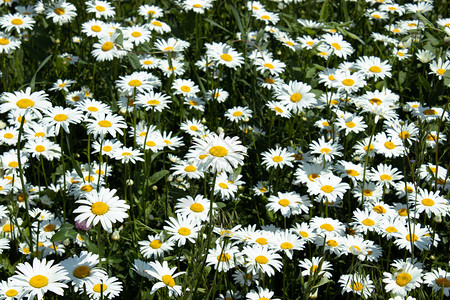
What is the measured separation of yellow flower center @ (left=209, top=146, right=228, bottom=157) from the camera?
236 centimetres

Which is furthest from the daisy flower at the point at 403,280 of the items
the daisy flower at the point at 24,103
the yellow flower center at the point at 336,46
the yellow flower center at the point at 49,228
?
the yellow flower center at the point at 336,46

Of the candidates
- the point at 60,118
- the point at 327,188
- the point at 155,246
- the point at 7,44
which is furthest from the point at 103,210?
the point at 7,44

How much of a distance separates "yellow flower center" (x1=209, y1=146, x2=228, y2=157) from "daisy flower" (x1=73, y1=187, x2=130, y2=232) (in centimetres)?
51

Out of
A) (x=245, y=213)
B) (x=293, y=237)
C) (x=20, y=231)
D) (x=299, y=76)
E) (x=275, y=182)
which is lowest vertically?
(x=20, y=231)

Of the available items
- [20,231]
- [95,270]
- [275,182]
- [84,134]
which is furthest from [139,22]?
[95,270]

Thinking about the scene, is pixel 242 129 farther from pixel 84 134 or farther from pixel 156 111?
pixel 84 134

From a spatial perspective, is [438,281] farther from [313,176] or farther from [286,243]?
[313,176]

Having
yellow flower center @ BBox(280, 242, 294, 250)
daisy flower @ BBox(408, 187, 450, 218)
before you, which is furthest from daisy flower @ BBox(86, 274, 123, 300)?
daisy flower @ BBox(408, 187, 450, 218)

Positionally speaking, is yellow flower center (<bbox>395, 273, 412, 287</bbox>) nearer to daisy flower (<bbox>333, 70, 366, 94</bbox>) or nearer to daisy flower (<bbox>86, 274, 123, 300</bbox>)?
daisy flower (<bbox>86, 274, 123, 300</bbox>)

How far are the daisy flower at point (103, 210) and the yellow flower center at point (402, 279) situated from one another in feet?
4.95

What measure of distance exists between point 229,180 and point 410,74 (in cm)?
235

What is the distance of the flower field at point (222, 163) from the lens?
280 centimetres

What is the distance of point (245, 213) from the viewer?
155 inches

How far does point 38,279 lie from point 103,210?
42 centimetres
